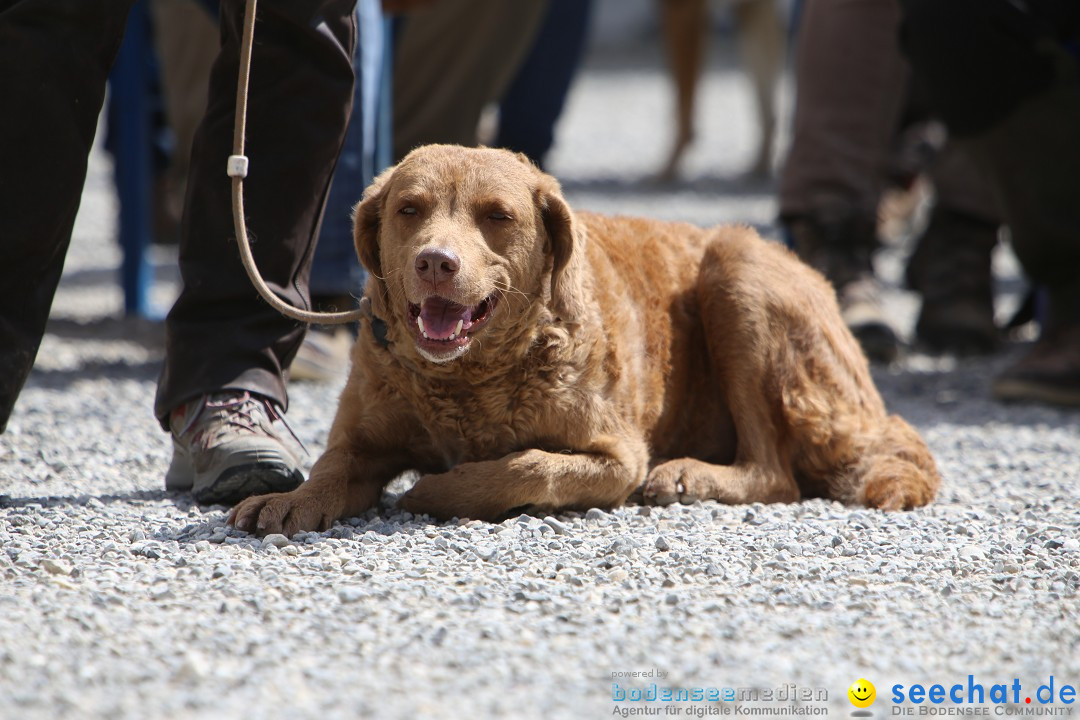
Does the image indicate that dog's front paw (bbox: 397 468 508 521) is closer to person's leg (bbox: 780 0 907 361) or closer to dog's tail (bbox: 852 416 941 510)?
dog's tail (bbox: 852 416 941 510)

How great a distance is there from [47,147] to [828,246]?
402 cm

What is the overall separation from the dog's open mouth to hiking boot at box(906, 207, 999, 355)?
155 inches

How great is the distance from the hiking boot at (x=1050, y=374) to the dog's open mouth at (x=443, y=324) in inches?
118

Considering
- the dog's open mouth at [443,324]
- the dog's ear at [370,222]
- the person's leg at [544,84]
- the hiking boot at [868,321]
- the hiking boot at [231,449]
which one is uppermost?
the person's leg at [544,84]

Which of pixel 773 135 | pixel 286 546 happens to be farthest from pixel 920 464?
pixel 773 135

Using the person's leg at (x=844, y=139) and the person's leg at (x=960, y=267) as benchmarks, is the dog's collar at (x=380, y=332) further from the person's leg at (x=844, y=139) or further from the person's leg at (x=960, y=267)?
the person's leg at (x=960, y=267)

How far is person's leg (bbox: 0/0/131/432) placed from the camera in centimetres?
316

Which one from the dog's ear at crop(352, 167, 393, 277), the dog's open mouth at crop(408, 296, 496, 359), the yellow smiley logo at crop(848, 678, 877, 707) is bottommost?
the yellow smiley logo at crop(848, 678, 877, 707)

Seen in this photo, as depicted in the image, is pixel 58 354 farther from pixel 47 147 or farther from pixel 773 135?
pixel 773 135

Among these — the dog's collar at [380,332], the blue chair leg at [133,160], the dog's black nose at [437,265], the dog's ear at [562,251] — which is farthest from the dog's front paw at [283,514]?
the blue chair leg at [133,160]

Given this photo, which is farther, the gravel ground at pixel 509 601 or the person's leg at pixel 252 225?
the person's leg at pixel 252 225

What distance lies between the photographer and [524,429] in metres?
3.49

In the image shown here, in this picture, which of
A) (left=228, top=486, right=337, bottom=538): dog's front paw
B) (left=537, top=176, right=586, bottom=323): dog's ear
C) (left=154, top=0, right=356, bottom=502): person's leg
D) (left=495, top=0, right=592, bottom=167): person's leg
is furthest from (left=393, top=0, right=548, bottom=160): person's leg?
(left=228, top=486, right=337, bottom=538): dog's front paw

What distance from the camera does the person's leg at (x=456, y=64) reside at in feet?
22.1
